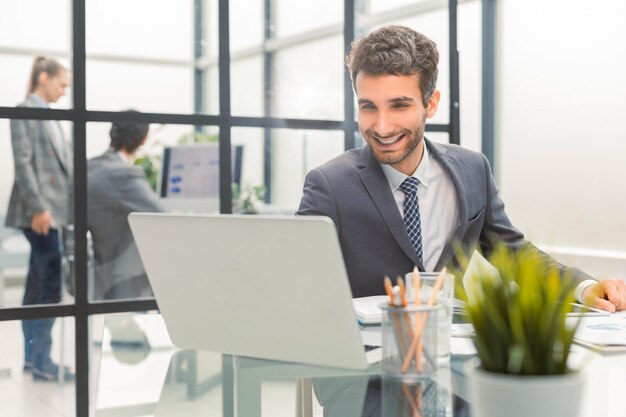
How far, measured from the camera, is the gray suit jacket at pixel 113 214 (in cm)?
323

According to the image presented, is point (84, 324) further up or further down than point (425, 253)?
further down

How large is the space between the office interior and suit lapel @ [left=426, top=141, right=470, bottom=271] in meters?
1.35

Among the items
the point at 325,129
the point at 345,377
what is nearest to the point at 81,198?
the point at 325,129

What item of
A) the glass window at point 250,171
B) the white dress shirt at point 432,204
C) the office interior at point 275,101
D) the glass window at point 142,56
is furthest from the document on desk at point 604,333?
the glass window at point 142,56

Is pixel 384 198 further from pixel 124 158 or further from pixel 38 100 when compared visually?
pixel 38 100

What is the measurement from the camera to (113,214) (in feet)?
10.8

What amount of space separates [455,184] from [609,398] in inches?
46.4

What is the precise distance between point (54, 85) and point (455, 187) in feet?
5.98

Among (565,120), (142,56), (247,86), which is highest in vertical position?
(142,56)

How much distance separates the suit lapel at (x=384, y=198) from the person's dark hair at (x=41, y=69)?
63.6 inches

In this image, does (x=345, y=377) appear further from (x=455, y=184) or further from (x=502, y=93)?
(x=502, y=93)

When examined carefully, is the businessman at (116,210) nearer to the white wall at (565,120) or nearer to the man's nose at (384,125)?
the man's nose at (384,125)

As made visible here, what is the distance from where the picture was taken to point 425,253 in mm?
2148

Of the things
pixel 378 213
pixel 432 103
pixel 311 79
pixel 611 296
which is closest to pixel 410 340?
pixel 611 296
